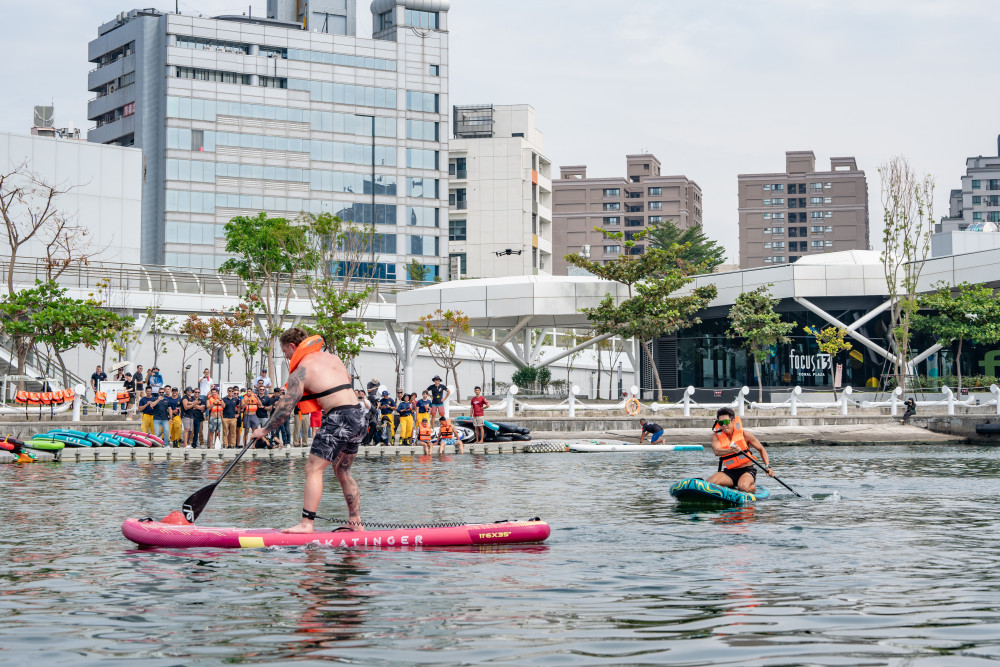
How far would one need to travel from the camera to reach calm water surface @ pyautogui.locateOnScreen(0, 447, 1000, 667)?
6.05 m

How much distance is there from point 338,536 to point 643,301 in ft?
119

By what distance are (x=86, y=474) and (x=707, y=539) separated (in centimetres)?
1281

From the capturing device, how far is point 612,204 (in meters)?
148

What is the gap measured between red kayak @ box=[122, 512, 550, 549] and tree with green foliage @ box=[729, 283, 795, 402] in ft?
124

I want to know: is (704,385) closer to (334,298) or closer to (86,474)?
(334,298)

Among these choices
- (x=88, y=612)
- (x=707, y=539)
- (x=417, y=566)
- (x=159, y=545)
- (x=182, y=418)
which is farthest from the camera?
(x=182, y=418)

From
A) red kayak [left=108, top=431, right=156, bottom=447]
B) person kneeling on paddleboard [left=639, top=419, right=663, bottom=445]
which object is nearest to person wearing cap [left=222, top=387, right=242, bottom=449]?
red kayak [left=108, top=431, right=156, bottom=447]

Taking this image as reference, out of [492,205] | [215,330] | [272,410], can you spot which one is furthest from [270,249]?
[492,205]

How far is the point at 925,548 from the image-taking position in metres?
10.2

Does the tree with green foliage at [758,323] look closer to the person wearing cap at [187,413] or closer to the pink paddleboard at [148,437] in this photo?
the person wearing cap at [187,413]

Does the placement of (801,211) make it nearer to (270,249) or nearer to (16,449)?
(270,249)

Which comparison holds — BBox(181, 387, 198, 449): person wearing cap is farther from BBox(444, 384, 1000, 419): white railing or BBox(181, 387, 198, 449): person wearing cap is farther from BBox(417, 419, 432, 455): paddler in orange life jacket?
BBox(444, 384, 1000, 419): white railing

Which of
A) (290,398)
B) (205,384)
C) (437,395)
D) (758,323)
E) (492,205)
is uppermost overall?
(492,205)

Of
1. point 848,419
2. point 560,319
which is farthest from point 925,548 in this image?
point 560,319
